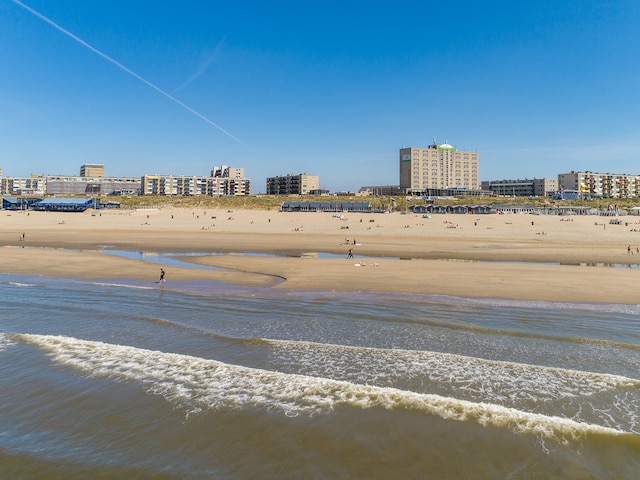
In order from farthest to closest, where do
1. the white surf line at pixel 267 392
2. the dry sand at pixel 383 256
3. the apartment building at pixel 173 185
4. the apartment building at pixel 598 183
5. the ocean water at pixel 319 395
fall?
the apartment building at pixel 173 185 → the apartment building at pixel 598 183 → the dry sand at pixel 383 256 → the white surf line at pixel 267 392 → the ocean water at pixel 319 395

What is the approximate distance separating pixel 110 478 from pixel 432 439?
17.0ft

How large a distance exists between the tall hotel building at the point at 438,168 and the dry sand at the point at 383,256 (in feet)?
387

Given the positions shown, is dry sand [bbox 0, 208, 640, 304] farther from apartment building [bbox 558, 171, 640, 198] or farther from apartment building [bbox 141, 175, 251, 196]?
apartment building [bbox 558, 171, 640, 198]

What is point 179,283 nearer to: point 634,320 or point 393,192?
point 634,320

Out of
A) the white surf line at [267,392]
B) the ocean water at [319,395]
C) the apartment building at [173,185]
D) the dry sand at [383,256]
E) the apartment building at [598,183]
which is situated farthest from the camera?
the apartment building at [173,185]

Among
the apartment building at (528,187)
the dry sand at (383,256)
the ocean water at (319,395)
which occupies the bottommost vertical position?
the ocean water at (319,395)

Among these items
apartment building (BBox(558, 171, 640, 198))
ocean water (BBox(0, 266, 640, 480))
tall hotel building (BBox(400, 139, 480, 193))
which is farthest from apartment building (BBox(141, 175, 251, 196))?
ocean water (BBox(0, 266, 640, 480))

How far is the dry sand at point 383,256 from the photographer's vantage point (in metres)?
21.6

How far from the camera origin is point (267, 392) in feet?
29.2

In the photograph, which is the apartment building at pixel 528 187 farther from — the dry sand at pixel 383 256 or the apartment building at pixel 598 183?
the dry sand at pixel 383 256

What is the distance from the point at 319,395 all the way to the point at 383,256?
26.5 metres

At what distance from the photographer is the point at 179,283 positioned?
872 inches

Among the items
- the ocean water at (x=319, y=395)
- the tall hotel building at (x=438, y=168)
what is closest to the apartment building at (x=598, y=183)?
the tall hotel building at (x=438, y=168)

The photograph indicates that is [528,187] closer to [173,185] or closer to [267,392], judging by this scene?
[173,185]
